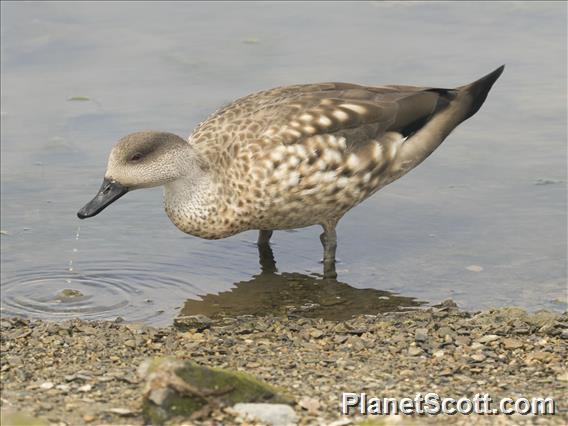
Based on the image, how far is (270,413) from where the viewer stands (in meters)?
6.48

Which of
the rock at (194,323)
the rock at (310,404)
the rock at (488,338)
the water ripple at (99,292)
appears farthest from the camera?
the water ripple at (99,292)

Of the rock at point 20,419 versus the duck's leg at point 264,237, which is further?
the duck's leg at point 264,237

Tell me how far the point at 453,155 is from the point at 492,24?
309cm

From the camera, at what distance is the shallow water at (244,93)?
1048cm

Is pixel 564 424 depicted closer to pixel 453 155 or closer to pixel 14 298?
pixel 14 298

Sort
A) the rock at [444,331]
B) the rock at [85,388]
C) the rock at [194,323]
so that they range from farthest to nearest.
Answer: the rock at [194,323] → the rock at [444,331] → the rock at [85,388]

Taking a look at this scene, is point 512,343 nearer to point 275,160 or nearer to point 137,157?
point 275,160

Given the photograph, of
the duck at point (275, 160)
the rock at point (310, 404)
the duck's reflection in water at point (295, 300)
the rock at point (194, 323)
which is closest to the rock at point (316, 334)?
the rock at point (194, 323)

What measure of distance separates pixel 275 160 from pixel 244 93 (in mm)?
4000

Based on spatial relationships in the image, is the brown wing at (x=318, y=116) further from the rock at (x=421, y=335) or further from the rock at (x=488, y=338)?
the rock at (x=488, y=338)

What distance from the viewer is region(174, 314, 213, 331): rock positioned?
8.96 m

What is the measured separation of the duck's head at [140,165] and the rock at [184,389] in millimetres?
3340

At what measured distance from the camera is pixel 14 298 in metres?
9.98

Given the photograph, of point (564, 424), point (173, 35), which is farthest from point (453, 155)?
point (564, 424)
